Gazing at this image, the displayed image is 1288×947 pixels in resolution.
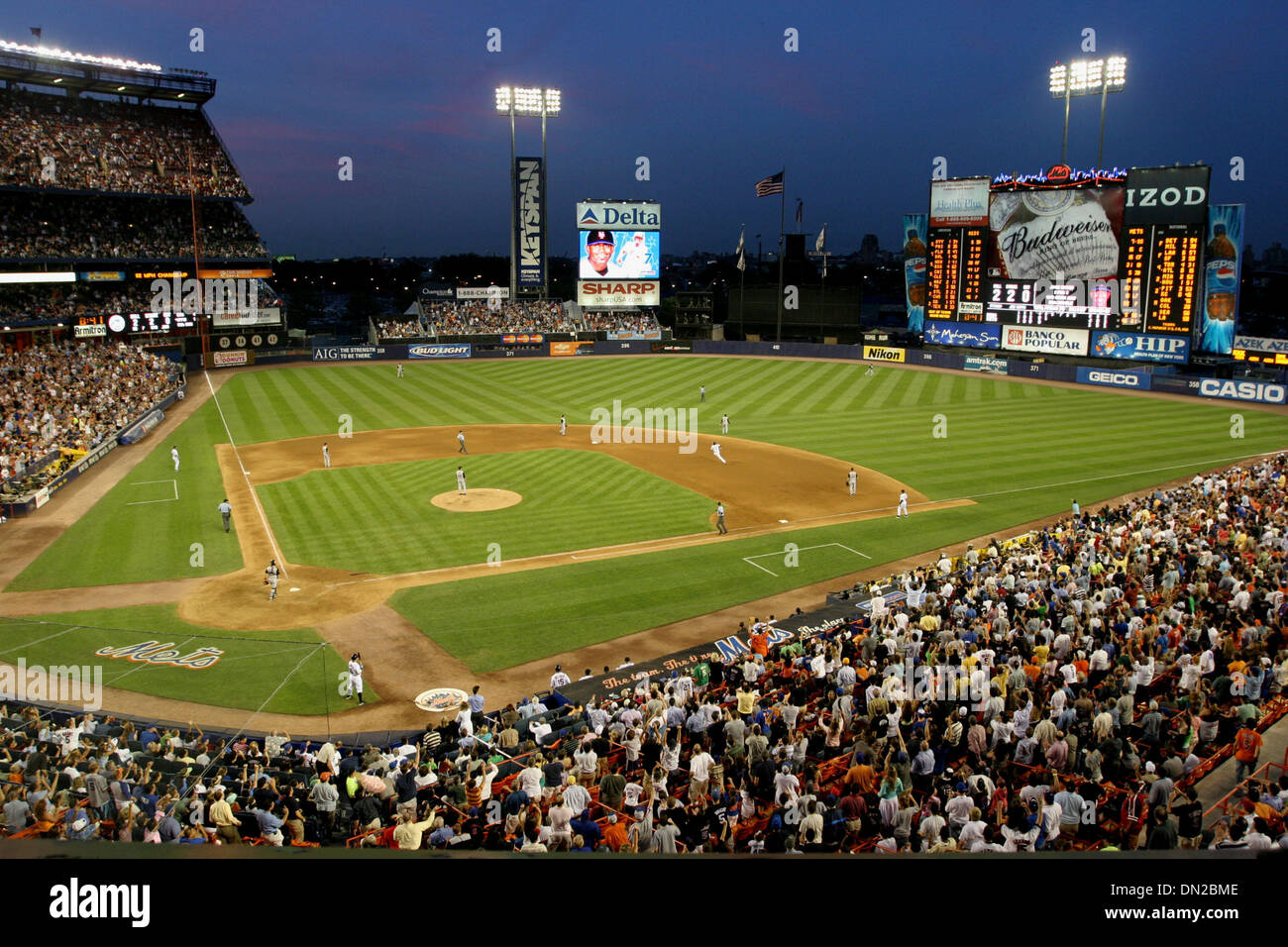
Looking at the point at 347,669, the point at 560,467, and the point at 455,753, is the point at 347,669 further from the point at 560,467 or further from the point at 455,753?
the point at 560,467

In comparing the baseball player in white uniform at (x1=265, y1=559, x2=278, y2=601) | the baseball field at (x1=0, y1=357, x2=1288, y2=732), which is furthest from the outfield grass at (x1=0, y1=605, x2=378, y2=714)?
the baseball player in white uniform at (x1=265, y1=559, x2=278, y2=601)

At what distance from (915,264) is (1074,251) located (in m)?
13.5

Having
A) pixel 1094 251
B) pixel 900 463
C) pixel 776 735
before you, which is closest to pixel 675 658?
pixel 776 735

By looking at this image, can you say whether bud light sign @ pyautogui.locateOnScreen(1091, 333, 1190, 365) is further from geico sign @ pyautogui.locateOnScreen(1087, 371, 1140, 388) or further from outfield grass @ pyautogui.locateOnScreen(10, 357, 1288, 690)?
outfield grass @ pyautogui.locateOnScreen(10, 357, 1288, 690)

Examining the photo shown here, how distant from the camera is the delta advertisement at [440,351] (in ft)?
244

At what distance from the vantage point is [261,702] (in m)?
18.9

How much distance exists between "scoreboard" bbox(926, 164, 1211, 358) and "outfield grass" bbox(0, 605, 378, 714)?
169ft

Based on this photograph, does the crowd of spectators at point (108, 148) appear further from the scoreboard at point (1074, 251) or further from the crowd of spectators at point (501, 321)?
the scoreboard at point (1074, 251)

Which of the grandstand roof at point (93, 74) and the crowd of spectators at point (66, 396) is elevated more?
the grandstand roof at point (93, 74)

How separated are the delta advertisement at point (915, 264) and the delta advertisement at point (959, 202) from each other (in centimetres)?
494

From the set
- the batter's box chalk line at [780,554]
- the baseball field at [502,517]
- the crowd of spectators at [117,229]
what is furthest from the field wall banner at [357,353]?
the batter's box chalk line at [780,554]

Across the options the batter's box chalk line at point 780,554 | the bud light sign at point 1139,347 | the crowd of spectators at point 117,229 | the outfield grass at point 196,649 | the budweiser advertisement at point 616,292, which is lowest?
the outfield grass at point 196,649

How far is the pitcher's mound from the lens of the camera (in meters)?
32.7

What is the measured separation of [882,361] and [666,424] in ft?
95.7
